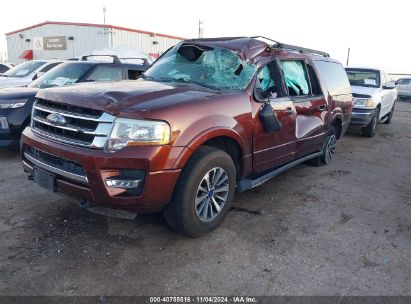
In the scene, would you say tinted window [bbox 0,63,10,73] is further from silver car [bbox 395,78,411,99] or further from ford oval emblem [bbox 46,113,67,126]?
silver car [bbox 395,78,411,99]

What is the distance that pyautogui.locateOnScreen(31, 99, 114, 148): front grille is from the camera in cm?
294

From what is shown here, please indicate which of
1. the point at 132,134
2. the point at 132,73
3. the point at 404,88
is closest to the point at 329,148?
the point at 132,73

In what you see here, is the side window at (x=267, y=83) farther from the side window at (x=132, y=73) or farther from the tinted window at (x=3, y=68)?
the tinted window at (x=3, y=68)

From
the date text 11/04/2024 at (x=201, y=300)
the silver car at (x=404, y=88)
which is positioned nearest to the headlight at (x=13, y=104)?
the date text 11/04/2024 at (x=201, y=300)

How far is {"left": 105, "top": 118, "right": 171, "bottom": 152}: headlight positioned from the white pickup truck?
714 cm

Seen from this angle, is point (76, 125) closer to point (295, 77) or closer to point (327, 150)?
point (295, 77)

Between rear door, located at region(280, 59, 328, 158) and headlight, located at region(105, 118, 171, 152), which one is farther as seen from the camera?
rear door, located at region(280, 59, 328, 158)

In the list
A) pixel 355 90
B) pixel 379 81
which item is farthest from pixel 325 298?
pixel 379 81

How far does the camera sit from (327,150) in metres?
6.30

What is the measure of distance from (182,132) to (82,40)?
30.6 meters

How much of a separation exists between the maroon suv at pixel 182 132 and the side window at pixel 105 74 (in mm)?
2769

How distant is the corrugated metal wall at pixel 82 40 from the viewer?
96.8 feet

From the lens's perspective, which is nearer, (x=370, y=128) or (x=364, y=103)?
(x=364, y=103)

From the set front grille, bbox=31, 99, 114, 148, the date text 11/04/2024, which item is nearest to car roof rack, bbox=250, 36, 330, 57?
front grille, bbox=31, 99, 114, 148
